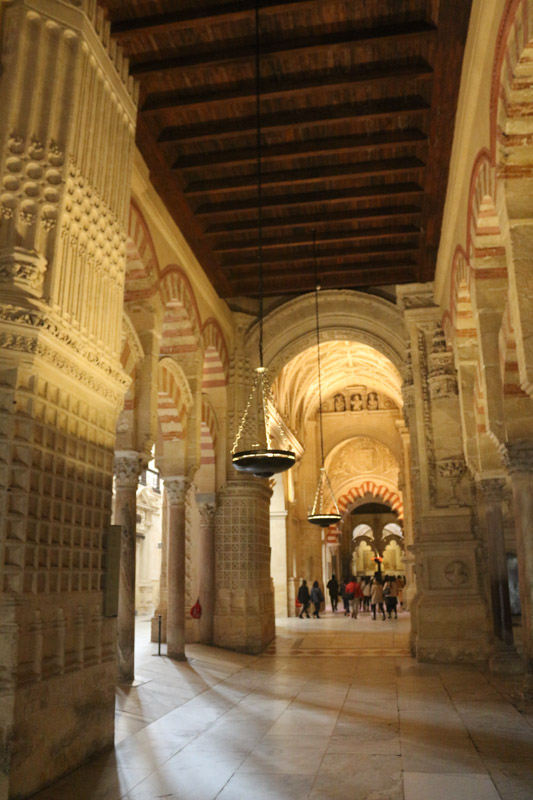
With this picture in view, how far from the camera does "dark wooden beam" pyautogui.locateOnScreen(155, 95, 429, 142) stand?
635cm

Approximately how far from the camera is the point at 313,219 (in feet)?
27.3

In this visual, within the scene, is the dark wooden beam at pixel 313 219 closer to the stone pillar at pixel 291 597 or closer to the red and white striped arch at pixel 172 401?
the red and white striped arch at pixel 172 401

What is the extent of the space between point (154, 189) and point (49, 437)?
4302 millimetres

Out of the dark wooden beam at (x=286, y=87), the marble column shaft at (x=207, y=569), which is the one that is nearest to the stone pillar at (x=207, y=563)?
the marble column shaft at (x=207, y=569)

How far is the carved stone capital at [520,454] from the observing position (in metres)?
5.93

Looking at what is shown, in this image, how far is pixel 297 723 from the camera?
510 centimetres

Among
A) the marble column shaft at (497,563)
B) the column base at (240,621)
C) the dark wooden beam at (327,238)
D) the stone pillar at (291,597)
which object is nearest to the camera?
the marble column shaft at (497,563)

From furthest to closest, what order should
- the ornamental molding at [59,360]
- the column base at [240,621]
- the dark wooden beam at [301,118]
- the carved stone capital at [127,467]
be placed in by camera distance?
1. the column base at [240,621]
2. the carved stone capital at [127,467]
3. the dark wooden beam at [301,118]
4. the ornamental molding at [59,360]

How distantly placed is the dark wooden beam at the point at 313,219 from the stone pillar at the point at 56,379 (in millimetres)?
3452

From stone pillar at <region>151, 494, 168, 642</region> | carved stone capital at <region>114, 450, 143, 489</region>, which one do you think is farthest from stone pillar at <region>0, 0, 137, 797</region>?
Answer: stone pillar at <region>151, 494, 168, 642</region>

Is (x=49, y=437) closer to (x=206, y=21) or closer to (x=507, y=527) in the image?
(x=206, y=21)

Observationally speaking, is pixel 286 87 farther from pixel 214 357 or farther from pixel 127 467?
pixel 214 357

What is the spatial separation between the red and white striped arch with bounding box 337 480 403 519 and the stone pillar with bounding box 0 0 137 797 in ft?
58.2


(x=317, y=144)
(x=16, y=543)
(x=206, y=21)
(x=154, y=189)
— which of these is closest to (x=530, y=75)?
(x=206, y=21)
